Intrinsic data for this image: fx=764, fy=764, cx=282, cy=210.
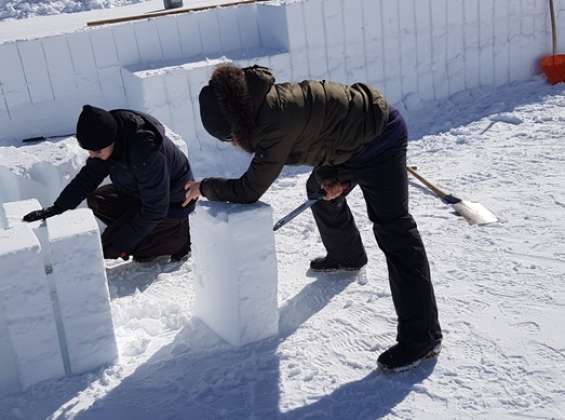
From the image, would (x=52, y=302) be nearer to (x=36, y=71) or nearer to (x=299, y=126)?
(x=299, y=126)

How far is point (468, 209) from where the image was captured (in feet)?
15.2

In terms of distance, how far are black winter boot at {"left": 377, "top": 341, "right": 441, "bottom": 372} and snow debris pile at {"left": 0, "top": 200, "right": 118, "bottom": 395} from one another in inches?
45.2

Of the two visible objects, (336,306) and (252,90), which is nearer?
(252,90)

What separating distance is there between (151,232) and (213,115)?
1.52 metres

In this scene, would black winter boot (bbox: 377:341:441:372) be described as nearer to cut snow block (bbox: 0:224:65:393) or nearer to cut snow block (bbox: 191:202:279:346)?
cut snow block (bbox: 191:202:279:346)

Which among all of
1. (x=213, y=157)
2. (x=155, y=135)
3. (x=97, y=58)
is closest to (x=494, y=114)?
(x=213, y=157)

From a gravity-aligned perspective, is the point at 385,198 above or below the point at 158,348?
above

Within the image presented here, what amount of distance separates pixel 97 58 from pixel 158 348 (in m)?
3.11

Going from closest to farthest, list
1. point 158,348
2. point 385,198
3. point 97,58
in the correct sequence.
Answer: point 385,198
point 158,348
point 97,58

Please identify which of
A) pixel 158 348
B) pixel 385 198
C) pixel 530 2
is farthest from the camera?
pixel 530 2

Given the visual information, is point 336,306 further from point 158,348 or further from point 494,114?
point 494,114

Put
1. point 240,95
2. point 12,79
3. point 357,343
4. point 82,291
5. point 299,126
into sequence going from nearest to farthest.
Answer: point 240,95, point 299,126, point 82,291, point 357,343, point 12,79

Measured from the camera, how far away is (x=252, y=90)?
2775 mm

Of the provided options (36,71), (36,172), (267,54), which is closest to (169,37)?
(267,54)
